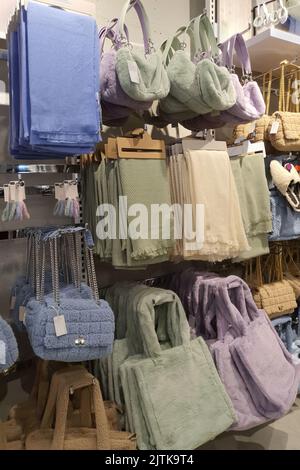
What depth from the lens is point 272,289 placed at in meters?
2.01

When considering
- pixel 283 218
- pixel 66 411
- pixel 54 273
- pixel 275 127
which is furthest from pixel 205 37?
pixel 66 411

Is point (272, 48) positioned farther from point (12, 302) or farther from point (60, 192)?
point (12, 302)

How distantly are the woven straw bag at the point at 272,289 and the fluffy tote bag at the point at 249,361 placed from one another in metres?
0.28

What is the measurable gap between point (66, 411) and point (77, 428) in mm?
97

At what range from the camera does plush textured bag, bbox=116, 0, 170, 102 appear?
1277 millimetres

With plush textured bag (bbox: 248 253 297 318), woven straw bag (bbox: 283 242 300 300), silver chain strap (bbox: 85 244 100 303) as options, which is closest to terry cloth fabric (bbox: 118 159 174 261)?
silver chain strap (bbox: 85 244 100 303)

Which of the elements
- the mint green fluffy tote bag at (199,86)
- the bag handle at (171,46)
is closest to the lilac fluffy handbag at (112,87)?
the mint green fluffy tote bag at (199,86)

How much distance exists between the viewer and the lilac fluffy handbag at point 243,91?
1.55m

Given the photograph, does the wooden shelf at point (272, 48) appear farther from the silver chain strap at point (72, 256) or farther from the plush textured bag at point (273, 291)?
the silver chain strap at point (72, 256)

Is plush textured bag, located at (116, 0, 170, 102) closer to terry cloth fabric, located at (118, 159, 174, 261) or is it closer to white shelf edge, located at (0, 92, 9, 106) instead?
terry cloth fabric, located at (118, 159, 174, 261)

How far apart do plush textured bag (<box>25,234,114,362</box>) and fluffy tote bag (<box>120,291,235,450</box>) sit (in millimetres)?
208

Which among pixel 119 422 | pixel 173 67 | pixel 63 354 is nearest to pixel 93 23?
pixel 173 67

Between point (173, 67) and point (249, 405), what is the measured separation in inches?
49.5

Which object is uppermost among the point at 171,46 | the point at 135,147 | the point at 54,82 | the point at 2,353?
the point at 171,46
